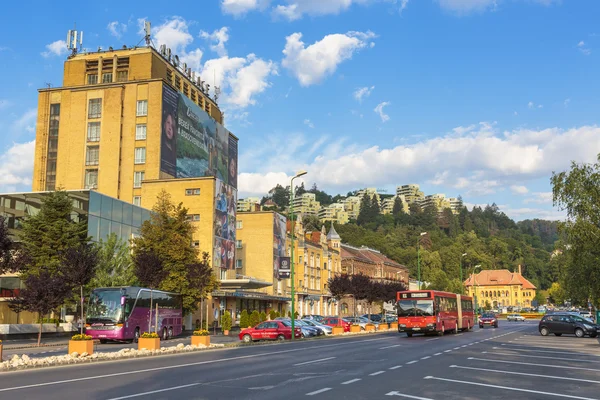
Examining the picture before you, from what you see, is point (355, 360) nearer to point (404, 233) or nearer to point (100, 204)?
point (100, 204)

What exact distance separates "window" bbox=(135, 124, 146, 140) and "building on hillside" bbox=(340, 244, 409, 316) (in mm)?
39836

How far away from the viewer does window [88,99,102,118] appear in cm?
7712

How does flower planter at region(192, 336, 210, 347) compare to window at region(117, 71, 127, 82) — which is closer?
flower planter at region(192, 336, 210, 347)

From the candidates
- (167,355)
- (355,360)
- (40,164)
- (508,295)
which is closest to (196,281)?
A: (167,355)

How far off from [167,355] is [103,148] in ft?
182

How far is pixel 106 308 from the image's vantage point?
33.9 metres

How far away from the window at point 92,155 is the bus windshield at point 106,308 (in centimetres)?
4552

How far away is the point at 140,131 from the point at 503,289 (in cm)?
13060

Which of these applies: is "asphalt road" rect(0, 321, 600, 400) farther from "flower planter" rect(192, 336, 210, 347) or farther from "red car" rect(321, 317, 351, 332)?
"red car" rect(321, 317, 351, 332)

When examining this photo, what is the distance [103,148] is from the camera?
249ft

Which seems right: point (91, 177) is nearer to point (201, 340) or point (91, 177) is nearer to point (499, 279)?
point (201, 340)

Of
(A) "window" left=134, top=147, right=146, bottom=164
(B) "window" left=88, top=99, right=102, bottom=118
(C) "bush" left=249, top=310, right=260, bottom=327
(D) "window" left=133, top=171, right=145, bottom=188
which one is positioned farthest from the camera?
(B) "window" left=88, top=99, right=102, bottom=118

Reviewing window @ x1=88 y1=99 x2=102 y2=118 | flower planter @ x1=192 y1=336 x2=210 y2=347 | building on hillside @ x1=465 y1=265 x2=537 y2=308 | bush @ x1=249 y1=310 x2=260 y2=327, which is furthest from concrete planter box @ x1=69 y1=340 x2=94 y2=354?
building on hillside @ x1=465 y1=265 x2=537 y2=308

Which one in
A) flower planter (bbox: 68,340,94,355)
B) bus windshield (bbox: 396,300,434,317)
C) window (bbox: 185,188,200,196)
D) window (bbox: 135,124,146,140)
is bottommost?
flower planter (bbox: 68,340,94,355)
